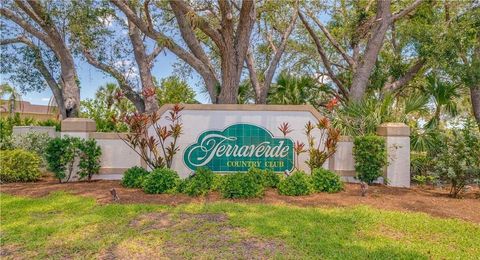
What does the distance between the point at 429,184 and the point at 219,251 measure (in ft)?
22.4

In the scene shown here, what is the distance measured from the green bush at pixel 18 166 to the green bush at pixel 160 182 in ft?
11.5

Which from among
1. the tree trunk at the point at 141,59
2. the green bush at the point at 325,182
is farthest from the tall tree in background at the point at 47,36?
the green bush at the point at 325,182

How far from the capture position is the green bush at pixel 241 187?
630 centimetres

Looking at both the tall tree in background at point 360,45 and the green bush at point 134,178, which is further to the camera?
the tall tree in background at point 360,45

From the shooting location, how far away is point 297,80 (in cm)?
1232

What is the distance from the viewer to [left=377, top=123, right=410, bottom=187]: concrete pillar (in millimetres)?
7934

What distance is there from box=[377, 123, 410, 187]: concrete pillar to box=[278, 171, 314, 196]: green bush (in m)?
2.43

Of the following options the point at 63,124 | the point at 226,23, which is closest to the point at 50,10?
the point at 63,124

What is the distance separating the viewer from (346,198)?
21.2 ft

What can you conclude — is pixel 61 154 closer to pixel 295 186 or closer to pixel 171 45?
pixel 171 45

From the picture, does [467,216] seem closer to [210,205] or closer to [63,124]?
[210,205]

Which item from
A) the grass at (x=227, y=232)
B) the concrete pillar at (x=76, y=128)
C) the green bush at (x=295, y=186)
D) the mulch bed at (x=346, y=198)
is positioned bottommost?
the grass at (x=227, y=232)

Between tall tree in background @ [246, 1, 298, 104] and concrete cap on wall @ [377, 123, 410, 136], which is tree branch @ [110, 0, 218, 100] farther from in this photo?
concrete cap on wall @ [377, 123, 410, 136]

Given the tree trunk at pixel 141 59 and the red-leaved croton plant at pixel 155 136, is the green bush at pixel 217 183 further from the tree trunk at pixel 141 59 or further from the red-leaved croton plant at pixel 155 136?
the tree trunk at pixel 141 59
